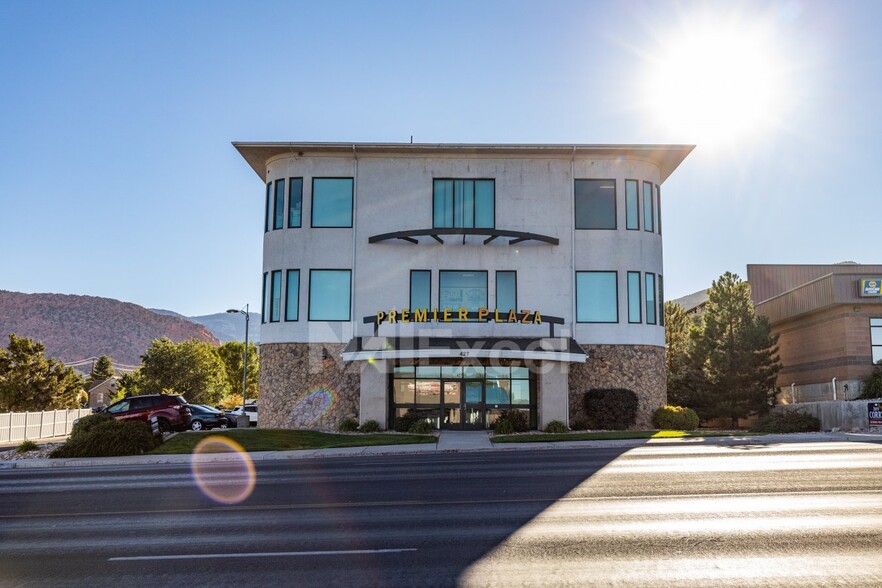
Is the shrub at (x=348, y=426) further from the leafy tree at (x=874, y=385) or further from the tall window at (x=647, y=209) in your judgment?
the leafy tree at (x=874, y=385)

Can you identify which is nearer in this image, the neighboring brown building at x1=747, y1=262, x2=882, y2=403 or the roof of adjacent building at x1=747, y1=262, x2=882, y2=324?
the neighboring brown building at x1=747, y1=262, x2=882, y2=403

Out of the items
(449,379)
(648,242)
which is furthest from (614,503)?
(648,242)

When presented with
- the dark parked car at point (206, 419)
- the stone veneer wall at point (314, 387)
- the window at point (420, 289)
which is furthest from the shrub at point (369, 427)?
the dark parked car at point (206, 419)

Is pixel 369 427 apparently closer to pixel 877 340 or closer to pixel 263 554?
pixel 263 554

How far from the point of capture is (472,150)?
34.8 metres

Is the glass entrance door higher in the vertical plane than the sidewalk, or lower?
higher

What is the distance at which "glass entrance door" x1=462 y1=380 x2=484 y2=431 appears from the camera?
32.9 m

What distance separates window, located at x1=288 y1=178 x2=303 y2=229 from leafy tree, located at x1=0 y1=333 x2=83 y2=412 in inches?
1349

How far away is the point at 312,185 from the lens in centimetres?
3531

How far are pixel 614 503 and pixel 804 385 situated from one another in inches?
1311

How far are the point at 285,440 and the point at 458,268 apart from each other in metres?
11.4

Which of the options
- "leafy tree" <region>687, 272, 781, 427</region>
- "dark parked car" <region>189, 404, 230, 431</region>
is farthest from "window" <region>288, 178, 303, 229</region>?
"leafy tree" <region>687, 272, 781, 427</region>

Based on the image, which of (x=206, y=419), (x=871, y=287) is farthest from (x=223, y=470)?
(x=871, y=287)

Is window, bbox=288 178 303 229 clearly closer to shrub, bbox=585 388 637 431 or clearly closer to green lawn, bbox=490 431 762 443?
green lawn, bbox=490 431 762 443
